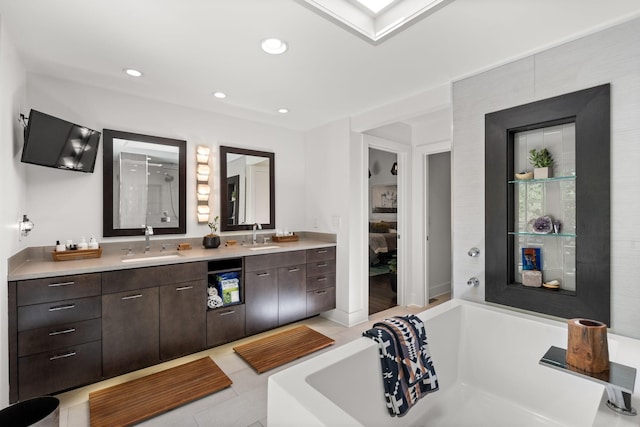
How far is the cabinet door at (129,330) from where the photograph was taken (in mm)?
2244

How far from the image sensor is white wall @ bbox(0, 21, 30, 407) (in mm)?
1781

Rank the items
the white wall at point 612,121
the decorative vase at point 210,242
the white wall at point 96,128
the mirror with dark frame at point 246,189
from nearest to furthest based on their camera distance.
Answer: the white wall at point 612,121
the white wall at point 96,128
the decorative vase at point 210,242
the mirror with dark frame at point 246,189

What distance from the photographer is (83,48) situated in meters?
2.07

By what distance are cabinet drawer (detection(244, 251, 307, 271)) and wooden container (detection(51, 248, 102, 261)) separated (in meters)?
1.25

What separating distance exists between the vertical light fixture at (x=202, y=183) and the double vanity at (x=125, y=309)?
18.6 inches

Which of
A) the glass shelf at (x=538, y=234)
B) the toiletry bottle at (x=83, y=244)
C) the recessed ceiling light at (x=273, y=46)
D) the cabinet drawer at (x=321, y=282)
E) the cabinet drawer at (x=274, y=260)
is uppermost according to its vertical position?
the recessed ceiling light at (x=273, y=46)

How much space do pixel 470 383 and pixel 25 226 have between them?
3385 millimetres

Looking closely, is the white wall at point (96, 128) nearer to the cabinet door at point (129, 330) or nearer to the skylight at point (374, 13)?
the cabinet door at point (129, 330)

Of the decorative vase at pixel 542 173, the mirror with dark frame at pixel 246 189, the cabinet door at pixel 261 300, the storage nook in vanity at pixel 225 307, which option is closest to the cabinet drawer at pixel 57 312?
the storage nook in vanity at pixel 225 307

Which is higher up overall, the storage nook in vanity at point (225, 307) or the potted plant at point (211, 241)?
the potted plant at point (211, 241)

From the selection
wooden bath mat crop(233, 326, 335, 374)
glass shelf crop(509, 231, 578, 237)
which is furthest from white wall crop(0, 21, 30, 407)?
glass shelf crop(509, 231, 578, 237)

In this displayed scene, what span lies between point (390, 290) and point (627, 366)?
3.56 m

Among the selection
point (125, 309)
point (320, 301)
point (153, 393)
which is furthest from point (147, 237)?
point (320, 301)

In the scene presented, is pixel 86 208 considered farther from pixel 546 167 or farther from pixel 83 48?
pixel 546 167
